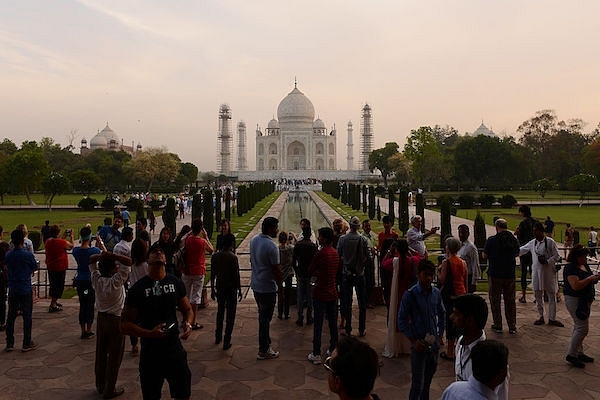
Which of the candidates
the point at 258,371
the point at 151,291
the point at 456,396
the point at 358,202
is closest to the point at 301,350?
the point at 258,371

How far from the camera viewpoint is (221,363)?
489cm

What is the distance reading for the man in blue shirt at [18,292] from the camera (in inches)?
204

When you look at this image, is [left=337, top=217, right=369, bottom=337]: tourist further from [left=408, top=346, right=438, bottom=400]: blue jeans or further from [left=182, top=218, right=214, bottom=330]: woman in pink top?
[left=408, top=346, right=438, bottom=400]: blue jeans

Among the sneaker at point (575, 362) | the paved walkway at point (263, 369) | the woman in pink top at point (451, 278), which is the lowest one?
the paved walkway at point (263, 369)

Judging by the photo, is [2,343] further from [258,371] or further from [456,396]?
[456,396]

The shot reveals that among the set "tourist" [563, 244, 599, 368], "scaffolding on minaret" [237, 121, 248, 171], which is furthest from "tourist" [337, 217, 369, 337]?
"scaffolding on minaret" [237, 121, 248, 171]

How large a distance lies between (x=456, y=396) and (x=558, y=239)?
14671 millimetres

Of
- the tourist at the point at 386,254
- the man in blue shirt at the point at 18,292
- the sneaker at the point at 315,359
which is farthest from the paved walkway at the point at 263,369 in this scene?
the tourist at the point at 386,254

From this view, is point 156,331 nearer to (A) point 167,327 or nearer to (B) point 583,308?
(A) point 167,327

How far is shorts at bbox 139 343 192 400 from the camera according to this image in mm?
3176

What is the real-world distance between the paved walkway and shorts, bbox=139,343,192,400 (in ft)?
3.29

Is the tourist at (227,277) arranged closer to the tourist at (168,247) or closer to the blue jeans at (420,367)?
the tourist at (168,247)

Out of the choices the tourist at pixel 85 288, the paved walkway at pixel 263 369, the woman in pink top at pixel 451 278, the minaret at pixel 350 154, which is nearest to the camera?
the paved walkway at pixel 263 369

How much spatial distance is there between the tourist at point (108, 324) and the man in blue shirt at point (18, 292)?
1501mm
